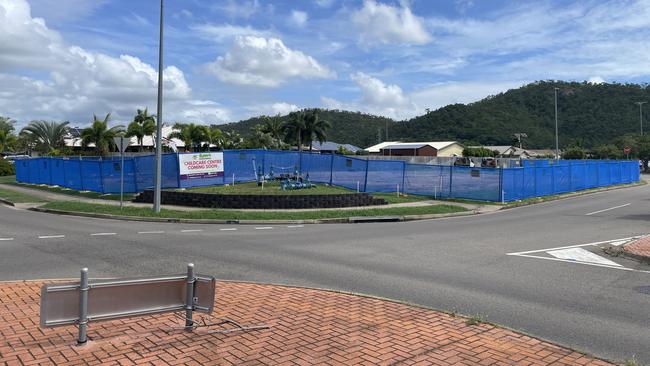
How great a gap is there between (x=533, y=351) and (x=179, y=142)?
7946 cm

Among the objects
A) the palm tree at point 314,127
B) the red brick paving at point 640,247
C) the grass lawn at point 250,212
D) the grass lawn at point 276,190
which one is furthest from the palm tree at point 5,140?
the red brick paving at point 640,247

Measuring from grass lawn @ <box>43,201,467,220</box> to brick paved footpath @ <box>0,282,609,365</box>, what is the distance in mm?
12043

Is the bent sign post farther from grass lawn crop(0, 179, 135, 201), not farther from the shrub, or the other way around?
the shrub

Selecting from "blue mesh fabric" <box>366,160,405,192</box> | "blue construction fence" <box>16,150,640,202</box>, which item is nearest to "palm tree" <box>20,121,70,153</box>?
"blue construction fence" <box>16,150,640,202</box>

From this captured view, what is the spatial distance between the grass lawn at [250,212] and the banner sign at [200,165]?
519 cm

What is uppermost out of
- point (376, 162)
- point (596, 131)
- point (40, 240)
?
point (596, 131)

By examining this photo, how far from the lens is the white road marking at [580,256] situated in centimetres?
1072

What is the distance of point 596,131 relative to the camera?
350 feet

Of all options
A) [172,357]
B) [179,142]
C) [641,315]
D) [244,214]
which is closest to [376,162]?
[244,214]

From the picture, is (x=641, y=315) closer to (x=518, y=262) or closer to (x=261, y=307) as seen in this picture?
(x=518, y=262)

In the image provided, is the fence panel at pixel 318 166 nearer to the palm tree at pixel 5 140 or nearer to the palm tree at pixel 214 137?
the palm tree at pixel 5 140

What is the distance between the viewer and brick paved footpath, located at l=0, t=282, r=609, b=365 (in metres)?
4.92

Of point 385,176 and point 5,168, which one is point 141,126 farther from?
point 385,176

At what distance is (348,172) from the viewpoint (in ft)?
94.8
